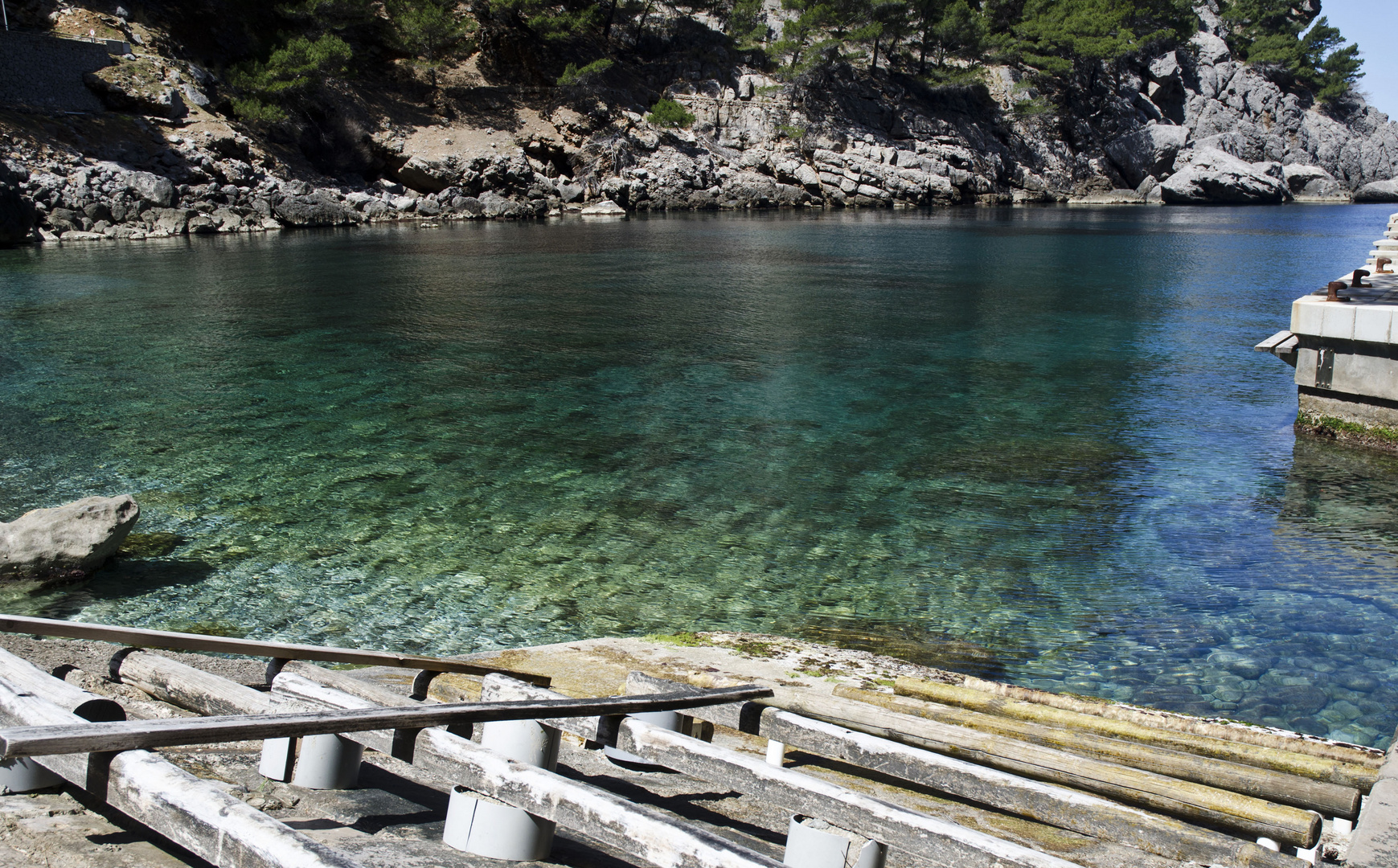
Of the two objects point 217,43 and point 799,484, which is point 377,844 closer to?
point 799,484

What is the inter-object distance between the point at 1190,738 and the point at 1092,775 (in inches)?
34.0

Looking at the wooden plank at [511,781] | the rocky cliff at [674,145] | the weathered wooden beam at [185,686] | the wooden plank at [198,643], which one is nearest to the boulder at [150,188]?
the rocky cliff at [674,145]

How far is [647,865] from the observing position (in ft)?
8.66

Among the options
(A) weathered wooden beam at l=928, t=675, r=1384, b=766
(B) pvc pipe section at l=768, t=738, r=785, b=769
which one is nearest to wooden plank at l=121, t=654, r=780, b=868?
(B) pvc pipe section at l=768, t=738, r=785, b=769

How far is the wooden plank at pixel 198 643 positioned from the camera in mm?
3914

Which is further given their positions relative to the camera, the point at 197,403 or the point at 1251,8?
the point at 1251,8

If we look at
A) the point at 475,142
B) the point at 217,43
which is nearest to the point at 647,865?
the point at 475,142

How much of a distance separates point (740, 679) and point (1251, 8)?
134m

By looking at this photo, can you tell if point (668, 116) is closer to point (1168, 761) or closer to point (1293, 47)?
point (1168, 761)

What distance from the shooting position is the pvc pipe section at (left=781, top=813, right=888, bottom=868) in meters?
2.58

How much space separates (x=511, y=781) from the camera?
2.80 meters

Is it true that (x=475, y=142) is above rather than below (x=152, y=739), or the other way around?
above

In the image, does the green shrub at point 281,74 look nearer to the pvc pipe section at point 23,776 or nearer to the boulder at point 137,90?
the boulder at point 137,90

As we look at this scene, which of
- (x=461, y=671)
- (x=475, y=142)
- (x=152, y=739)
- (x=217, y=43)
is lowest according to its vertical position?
(x=461, y=671)
